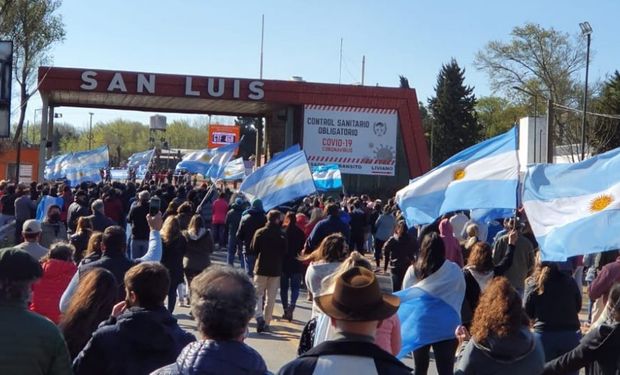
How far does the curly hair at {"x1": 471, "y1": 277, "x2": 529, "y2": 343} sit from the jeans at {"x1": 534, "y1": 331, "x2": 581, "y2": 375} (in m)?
2.35

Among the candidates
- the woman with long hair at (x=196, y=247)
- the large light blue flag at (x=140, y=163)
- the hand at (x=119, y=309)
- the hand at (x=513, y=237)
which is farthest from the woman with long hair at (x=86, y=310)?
the large light blue flag at (x=140, y=163)

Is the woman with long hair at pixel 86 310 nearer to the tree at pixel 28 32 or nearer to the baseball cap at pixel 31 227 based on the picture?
the baseball cap at pixel 31 227

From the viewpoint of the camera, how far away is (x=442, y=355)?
827 centimetres

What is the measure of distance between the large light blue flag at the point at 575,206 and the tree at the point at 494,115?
6068 centimetres

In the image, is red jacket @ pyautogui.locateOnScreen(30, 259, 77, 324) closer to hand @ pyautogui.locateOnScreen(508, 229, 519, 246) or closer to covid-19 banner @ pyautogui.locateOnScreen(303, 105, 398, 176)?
hand @ pyautogui.locateOnScreen(508, 229, 519, 246)

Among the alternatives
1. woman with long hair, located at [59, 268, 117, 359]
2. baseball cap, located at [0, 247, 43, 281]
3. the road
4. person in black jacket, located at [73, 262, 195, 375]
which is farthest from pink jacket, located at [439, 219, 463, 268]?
baseball cap, located at [0, 247, 43, 281]

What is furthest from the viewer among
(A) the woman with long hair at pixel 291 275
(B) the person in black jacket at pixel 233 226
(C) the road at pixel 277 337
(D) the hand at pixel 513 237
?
(B) the person in black jacket at pixel 233 226

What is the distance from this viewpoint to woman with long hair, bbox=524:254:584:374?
7859mm

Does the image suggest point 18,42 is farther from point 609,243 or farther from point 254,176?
point 609,243

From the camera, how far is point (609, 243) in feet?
26.8

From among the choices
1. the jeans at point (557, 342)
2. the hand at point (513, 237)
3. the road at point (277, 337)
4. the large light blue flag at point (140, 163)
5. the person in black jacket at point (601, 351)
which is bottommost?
the road at point (277, 337)

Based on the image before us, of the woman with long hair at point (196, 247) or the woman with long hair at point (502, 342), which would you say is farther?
the woman with long hair at point (196, 247)

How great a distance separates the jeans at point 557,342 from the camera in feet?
25.6

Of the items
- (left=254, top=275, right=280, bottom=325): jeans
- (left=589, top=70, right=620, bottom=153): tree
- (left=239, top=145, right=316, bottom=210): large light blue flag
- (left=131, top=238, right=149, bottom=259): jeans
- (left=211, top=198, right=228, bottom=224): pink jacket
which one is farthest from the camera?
(left=589, top=70, right=620, bottom=153): tree
